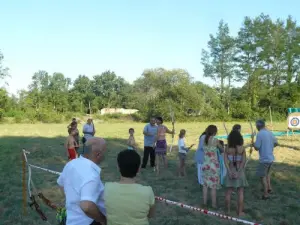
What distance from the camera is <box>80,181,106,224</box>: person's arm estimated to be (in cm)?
262

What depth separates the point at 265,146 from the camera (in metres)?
7.32

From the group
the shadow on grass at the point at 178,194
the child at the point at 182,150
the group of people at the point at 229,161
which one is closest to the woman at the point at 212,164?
the group of people at the point at 229,161

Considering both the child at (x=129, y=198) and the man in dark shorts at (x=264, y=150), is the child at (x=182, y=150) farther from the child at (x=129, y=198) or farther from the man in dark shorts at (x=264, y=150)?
the child at (x=129, y=198)

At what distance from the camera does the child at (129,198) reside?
2.69 m

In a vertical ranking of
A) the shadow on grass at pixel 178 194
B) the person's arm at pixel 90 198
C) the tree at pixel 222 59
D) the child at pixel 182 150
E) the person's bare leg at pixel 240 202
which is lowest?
the shadow on grass at pixel 178 194

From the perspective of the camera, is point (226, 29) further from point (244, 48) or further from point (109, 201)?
point (109, 201)

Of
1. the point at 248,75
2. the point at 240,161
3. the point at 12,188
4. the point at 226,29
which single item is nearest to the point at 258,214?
the point at 240,161

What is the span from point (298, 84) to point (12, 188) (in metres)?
54.5

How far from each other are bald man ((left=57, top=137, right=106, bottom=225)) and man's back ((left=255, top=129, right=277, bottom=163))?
5231mm

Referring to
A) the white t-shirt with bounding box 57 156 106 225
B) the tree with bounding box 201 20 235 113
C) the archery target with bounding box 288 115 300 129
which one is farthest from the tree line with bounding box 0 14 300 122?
the white t-shirt with bounding box 57 156 106 225

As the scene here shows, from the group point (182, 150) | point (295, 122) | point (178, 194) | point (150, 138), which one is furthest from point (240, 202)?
point (295, 122)

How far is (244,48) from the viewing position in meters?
57.2

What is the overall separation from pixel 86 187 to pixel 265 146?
18.1ft

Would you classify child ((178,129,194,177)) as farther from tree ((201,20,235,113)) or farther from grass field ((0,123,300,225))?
tree ((201,20,235,113))
